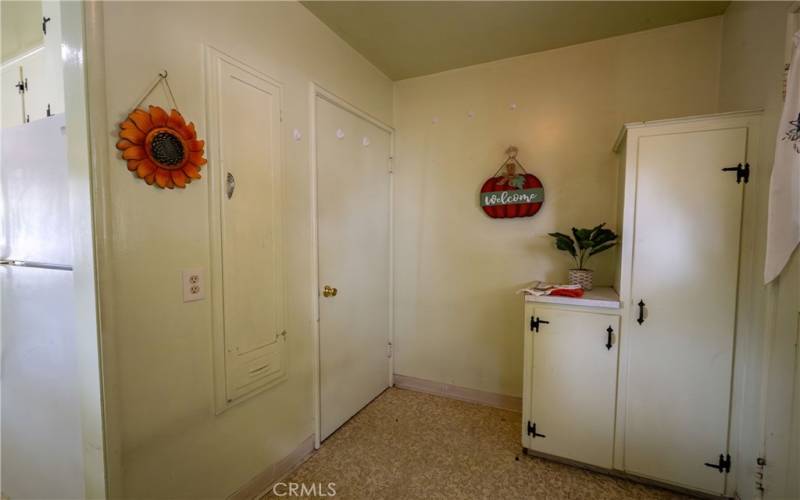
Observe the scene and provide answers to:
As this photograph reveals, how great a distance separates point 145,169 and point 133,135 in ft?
0.38

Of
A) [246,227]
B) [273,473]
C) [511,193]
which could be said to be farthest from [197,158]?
[511,193]

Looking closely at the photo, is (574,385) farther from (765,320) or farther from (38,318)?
(38,318)

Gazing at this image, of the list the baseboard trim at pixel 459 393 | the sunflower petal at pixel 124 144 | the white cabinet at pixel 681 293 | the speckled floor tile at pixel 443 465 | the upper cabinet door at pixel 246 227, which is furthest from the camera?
the baseboard trim at pixel 459 393

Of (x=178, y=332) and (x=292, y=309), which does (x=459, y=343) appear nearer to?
(x=292, y=309)

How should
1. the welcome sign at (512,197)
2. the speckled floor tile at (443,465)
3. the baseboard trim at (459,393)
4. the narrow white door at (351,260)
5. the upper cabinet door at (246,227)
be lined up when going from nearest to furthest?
1. the upper cabinet door at (246,227)
2. the speckled floor tile at (443,465)
3. the narrow white door at (351,260)
4. the welcome sign at (512,197)
5. the baseboard trim at (459,393)

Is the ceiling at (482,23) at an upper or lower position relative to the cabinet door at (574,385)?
upper

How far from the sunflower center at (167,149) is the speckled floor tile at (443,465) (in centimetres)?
170

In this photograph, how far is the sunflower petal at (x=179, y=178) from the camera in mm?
1257

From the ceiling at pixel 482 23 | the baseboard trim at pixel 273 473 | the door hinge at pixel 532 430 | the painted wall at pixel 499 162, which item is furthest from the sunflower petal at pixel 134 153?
the door hinge at pixel 532 430

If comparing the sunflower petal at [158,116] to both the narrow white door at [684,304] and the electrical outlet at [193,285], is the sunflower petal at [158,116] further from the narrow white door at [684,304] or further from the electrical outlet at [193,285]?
the narrow white door at [684,304]

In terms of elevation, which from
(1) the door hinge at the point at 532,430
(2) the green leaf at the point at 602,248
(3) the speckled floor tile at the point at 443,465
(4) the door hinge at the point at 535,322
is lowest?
(3) the speckled floor tile at the point at 443,465

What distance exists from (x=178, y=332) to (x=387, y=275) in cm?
172

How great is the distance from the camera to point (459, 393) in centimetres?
271

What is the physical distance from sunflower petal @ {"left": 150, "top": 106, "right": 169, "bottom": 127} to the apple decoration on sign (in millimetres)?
2007
